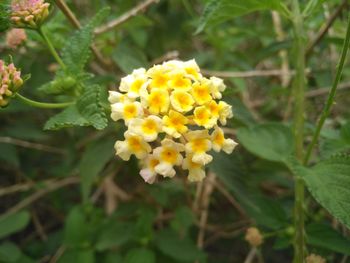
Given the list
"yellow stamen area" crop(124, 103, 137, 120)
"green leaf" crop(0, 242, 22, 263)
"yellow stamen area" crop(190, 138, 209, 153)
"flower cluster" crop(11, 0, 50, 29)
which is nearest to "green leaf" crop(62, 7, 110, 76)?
"flower cluster" crop(11, 0, 50, 29)

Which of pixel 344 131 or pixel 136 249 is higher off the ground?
pixel 344 131

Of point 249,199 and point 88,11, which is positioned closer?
point 249,199

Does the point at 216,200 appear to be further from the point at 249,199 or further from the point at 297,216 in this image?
the point at 297,216

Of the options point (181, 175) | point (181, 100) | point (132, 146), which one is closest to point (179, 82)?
point (181, 100)

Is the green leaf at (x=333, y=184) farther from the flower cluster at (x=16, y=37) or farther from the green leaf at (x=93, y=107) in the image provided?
the flower cluster at (x=16, y=37)

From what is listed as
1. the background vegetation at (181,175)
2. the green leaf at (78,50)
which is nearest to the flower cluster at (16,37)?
the background vegetation at (181,175)

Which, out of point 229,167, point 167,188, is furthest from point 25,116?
point 229,167
